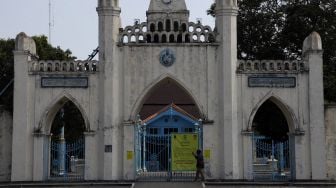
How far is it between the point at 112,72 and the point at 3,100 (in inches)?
248

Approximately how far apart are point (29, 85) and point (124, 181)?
203 inches

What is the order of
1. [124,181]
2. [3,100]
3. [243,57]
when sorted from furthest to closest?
[243,57] < [3,100] < [124,181]

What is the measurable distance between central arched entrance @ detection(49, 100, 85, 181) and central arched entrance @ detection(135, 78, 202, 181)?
112 inches

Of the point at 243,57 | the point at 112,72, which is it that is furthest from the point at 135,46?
the point at 243,57

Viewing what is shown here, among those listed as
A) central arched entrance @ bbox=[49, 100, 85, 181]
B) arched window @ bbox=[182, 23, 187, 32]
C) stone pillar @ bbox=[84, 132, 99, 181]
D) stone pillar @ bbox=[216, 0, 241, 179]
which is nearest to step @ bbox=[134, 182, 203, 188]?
stone pillar @ bbox=[216, 0, 241, 179]

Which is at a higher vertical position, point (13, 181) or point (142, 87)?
point (142, 87)

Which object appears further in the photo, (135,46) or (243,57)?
(243,57)

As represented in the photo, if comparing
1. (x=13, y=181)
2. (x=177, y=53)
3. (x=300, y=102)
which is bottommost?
(x=13, y=181)

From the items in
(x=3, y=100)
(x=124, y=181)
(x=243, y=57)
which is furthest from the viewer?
(x=243, y=57)

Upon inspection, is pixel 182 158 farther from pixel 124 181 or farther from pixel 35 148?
pixel 35 148

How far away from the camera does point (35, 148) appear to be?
82.8 ft

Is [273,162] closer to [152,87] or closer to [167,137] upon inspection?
[167,137]

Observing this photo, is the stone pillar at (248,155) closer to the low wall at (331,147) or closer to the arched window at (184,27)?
the low wall at (331,147)

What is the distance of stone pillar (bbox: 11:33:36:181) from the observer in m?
25.1
